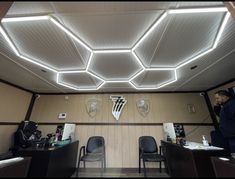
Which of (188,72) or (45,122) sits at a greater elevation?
(188,72)

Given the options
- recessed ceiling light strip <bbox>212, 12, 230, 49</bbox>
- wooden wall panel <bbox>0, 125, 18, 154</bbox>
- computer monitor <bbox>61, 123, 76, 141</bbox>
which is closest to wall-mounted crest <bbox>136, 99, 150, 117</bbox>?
computer monitor <bbox>61, 123, 76, 141</bbox>

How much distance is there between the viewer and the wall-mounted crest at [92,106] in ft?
13.2

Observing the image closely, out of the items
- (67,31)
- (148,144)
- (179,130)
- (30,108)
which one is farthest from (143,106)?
(30,108)

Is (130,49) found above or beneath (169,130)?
above

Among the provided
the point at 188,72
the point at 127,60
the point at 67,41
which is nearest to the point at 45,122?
the point at 67,41

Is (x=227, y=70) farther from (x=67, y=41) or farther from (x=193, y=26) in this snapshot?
(x=67, y=41)

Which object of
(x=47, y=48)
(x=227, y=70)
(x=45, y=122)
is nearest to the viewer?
(x=47, y=48)

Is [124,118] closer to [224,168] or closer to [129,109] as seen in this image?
[129,109]

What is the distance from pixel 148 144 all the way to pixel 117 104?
5.08 ft

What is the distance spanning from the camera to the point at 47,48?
2.00 meters

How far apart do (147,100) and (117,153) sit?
1955 millimetres

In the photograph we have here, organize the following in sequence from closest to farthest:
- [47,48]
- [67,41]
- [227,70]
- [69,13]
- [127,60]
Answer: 1. [69,13]
2. [67,41]
3. [47,48]
4. [127,60]
5. [227,70]

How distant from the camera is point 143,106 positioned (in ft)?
13.3

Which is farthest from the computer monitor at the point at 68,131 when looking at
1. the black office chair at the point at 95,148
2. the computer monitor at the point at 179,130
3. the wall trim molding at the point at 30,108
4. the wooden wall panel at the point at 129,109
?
the computer monitor at the point at 179,130
